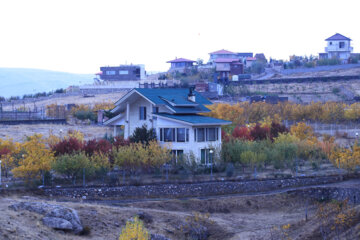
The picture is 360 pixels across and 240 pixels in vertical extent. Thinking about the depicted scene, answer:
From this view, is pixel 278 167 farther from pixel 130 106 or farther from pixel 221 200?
pixel 130 106

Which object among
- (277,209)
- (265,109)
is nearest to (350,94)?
(265,109)

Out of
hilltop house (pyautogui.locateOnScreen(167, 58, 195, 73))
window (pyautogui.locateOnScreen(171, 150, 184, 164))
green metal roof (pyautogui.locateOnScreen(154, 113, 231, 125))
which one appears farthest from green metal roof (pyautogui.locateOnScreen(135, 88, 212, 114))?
hilltop house (pyautogui.locateOnScreen(167, 58, 195, 73))

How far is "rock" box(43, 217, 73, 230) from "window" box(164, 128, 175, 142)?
14472 mm

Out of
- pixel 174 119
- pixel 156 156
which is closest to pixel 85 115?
pixel 174 119

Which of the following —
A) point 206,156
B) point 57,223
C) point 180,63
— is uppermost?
point 180,63

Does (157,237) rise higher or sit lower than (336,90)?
lower

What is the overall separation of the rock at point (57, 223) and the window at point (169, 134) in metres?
14.5

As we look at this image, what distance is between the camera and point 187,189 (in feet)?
107

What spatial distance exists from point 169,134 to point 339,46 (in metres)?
80.9

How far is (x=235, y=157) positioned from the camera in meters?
37.6

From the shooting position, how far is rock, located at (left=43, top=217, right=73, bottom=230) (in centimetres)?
2345

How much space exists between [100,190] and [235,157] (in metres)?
9.87

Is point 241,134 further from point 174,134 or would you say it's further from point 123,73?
point 123,73

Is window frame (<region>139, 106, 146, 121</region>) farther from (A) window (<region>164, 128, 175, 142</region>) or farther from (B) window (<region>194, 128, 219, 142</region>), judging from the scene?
(B) window (<region>194, 128, 219, 142</region>)
